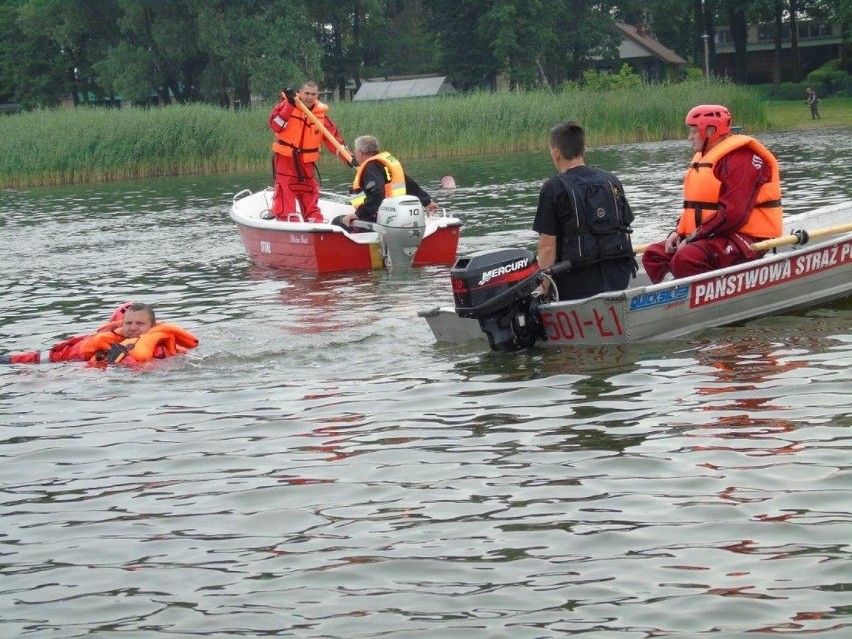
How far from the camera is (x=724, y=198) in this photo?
31.9 ft

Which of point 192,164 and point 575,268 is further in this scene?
point 192,164

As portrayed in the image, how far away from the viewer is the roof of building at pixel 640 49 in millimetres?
76062

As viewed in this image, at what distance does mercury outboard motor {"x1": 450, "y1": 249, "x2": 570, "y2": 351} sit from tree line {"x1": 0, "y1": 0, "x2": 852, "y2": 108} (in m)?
48.9

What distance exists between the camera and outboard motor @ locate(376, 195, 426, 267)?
1443 centimetres

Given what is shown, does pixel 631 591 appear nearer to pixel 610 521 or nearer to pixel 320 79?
pixel 610 521

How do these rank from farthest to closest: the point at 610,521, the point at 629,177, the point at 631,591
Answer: the point at 629,177
the point at 610,521
the point at 631,591

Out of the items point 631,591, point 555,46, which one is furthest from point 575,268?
point 555,46

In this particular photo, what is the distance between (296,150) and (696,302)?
8046 millimetres

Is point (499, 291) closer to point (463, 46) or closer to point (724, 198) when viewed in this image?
point (724, 198)

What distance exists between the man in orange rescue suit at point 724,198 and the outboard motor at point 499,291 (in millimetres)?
1276

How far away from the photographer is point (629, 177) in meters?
24.9

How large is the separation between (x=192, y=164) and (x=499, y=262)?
85.1 ft

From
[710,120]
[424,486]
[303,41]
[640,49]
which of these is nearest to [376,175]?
[710,120]

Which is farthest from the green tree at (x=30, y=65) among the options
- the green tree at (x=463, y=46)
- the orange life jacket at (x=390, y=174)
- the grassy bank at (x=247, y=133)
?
the orange life jacket at (x=390, y=174)
